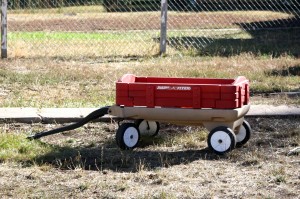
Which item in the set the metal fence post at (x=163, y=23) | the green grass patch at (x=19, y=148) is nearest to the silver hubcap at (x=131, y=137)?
the green grass patch at (x=19, y=148)

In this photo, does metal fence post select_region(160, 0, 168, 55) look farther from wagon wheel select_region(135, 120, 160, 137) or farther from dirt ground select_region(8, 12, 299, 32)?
wagon wheel select_region(135, 120, 160, 137)

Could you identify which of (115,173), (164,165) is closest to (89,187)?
(115,173)

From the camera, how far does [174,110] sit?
677 centimetres

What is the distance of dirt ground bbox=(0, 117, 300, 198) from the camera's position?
540cm

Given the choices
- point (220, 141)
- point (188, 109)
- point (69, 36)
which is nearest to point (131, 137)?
point (188, 109)

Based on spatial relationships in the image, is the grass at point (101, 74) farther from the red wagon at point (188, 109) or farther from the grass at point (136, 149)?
the red wagon at point (188, 109)

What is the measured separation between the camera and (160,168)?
6125mm

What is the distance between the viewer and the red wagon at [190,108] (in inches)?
261

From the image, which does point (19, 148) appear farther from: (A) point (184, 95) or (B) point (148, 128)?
(A) point (184, 95)

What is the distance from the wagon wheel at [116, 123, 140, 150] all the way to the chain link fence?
644 cm

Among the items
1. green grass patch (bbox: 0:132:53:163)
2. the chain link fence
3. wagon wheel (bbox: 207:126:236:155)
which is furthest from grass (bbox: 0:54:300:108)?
wagon wheel (bbox: 207:126:236:155)

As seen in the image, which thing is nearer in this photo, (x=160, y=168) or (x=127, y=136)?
(x=160, y=168)

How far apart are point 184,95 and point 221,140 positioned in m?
0.52

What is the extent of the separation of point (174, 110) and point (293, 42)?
9.51 m
